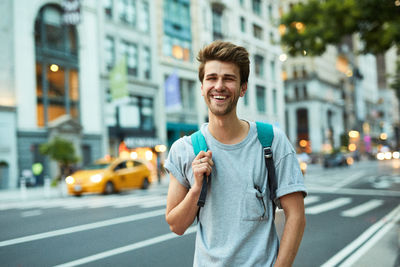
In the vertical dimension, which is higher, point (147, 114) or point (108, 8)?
point (108, 8)

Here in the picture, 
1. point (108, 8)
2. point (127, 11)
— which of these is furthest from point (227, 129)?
point (127, 11)

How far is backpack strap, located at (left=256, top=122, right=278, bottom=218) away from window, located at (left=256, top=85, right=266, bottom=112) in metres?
45.6

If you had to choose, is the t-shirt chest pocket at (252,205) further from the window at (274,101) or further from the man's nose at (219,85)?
the window at (274,101)

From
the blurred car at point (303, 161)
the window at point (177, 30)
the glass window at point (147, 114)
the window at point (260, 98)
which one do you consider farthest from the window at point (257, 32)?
the blurred car at point (303, 161)

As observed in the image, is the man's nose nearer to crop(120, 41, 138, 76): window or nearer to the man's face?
the man's face

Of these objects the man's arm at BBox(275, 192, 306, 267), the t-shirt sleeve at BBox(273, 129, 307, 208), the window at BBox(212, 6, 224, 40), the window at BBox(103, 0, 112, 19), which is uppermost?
the window at BBox(212, 6, 224, 40)

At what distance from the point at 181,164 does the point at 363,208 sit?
1055 centimetres

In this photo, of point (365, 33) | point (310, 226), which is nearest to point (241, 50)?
point (310, 226)

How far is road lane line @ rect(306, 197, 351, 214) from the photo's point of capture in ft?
36.9

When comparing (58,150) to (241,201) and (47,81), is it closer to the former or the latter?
(47,81)

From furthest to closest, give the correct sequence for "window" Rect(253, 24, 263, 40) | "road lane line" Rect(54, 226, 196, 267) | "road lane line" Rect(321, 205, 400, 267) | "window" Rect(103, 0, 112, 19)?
"window" Rect(253, 24, 263, 40) → "window" Rect(103, 0, 112, 19) → "road lane line" Rect(321, 205, 400, 267) → "road lane line" Rect(54, 226, 196, 267)

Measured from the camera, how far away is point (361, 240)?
7.63m

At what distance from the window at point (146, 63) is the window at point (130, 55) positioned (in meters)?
0.87

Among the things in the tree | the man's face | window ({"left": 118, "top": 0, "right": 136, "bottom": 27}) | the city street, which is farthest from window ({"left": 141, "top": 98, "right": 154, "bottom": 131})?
the man's face
